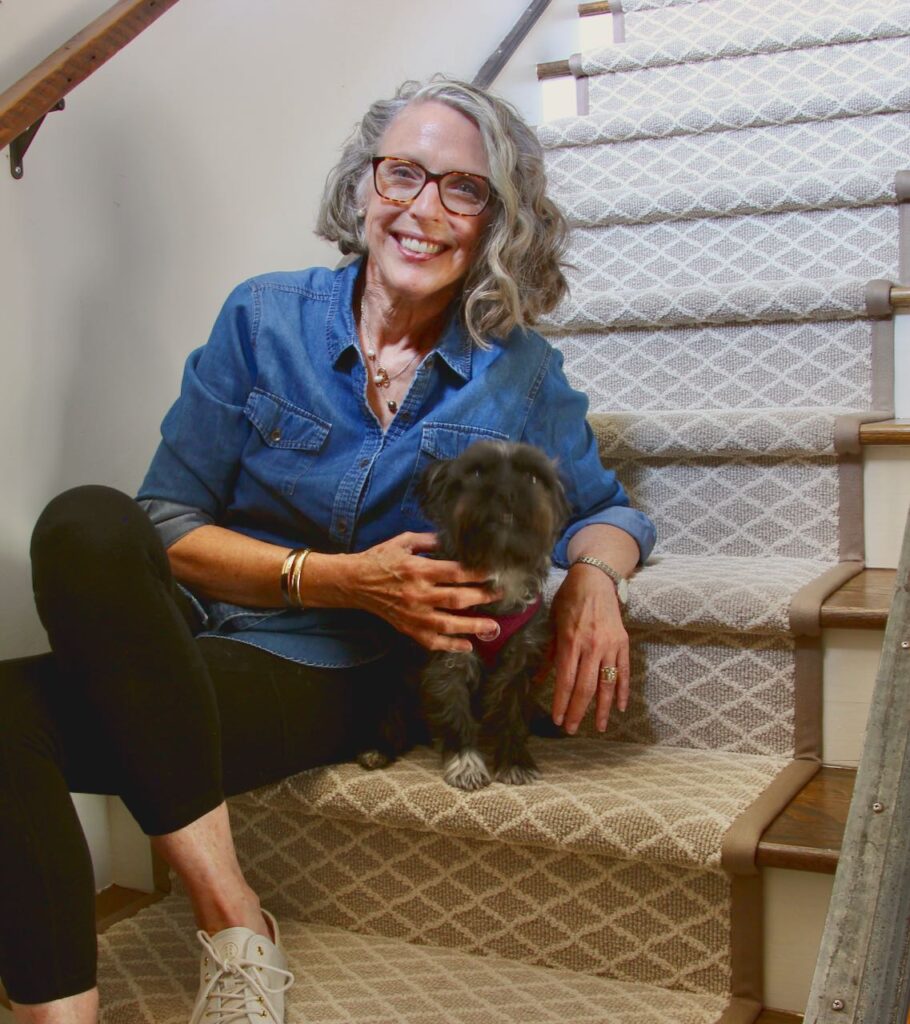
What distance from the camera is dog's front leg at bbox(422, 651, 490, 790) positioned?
1607 millimetres

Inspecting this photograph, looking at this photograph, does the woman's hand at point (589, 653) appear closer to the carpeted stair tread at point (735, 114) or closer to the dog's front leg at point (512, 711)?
the dog's front leg at point (512, 711)

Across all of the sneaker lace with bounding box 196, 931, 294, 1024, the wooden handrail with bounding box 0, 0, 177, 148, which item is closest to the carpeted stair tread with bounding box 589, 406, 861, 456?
the wooden handrail with bounding box 0, 0, 177, 148

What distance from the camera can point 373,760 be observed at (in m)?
1.67

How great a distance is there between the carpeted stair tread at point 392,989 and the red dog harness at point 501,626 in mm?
431

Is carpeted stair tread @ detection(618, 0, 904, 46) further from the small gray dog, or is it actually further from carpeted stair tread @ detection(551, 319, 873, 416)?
the small gray dog

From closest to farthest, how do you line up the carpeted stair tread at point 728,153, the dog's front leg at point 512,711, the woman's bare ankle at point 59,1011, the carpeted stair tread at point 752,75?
the woman's bare ankle at point 59,1011, the dog's front leg at point 512,711, the carpeted stair tread at point 728,153, the carpeted stair tread at point 752,75

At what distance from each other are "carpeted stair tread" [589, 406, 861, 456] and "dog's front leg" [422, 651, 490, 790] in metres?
0.73

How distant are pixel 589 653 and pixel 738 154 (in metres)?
1.85

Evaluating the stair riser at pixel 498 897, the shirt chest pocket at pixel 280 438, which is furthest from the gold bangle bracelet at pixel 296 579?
the stair riser at pixel 498 897

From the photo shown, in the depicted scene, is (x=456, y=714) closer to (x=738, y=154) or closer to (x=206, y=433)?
(x=206, y=433)

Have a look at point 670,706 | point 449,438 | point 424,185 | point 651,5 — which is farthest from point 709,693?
point 651,5

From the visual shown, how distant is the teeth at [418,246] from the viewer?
168 centimetres

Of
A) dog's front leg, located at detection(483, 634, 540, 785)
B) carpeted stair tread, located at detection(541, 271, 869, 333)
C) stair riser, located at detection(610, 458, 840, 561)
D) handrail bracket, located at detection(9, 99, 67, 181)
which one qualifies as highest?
handrail bracket, located at detection(9, 99, 67, 181)

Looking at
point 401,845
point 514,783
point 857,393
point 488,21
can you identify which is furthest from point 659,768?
point 488,21
